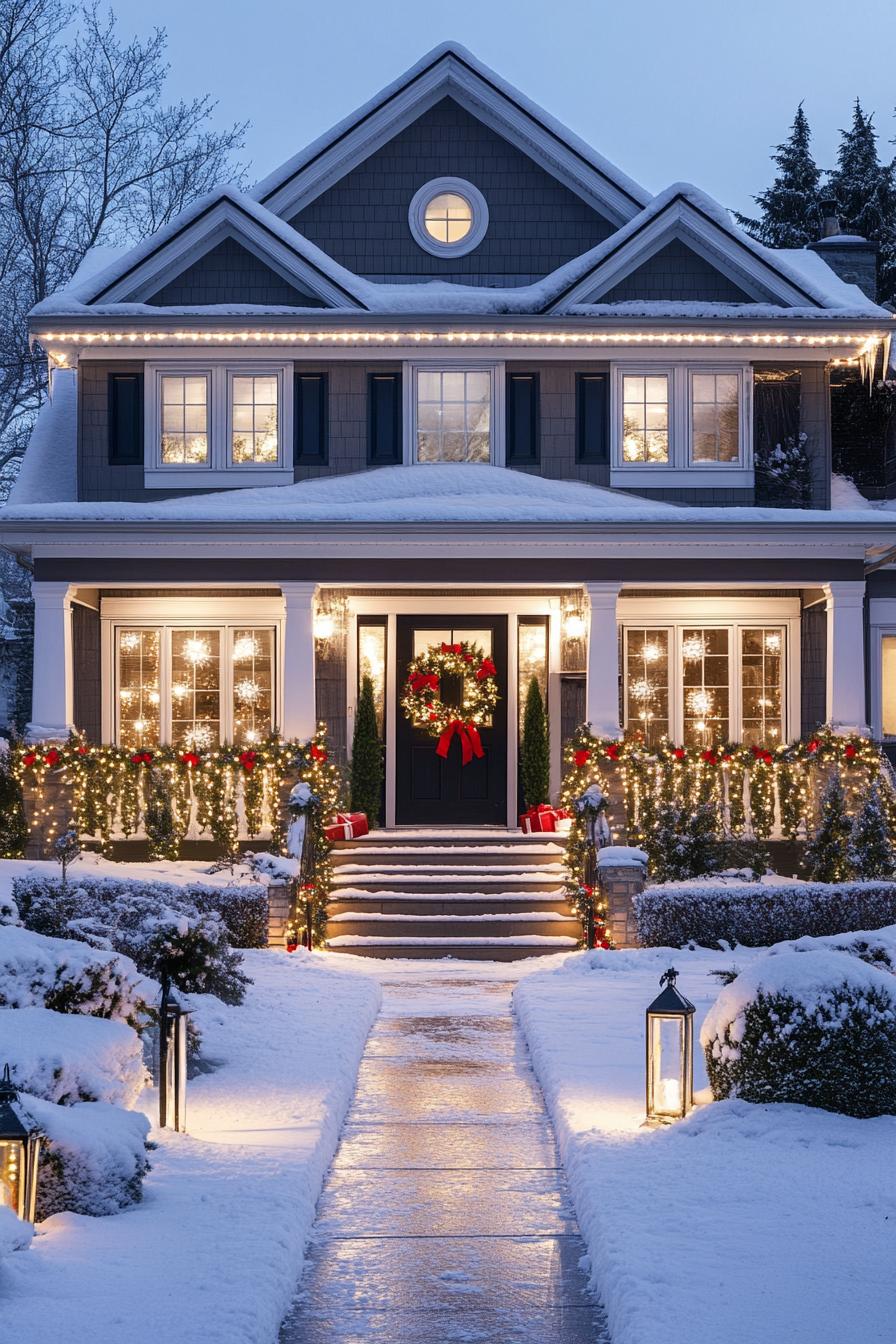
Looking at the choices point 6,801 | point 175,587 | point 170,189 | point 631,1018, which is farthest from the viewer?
point 170,189

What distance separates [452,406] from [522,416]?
803 millimetres

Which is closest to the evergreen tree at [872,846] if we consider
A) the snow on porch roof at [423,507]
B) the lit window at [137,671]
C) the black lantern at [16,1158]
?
the snow on porch roof at [423,507]

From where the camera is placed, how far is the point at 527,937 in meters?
14.6

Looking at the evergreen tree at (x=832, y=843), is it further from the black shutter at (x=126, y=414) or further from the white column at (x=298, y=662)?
the black shutter at (x=126, y=414)

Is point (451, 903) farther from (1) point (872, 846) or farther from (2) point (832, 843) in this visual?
(1) point (872, 846)

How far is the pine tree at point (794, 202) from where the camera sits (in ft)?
109

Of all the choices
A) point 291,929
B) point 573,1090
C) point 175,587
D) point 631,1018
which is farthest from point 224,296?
point 573,1090

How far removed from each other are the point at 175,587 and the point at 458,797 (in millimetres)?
3969

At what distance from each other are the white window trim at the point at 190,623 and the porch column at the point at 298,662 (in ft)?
6.27

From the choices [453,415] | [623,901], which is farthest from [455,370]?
[623,901]

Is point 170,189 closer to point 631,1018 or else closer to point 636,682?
point 636,682

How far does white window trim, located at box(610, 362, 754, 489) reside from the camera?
17.6 meters

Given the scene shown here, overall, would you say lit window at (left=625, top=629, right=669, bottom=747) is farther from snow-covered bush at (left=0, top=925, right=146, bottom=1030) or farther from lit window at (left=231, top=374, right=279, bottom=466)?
snow-covered bush at (left=0, top=925, right=146, bottom=1030)

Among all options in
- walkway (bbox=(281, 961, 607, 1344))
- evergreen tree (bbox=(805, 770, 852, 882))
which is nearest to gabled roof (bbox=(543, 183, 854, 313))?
evergreen tree (bbox=(805, 770, 852, 882))
